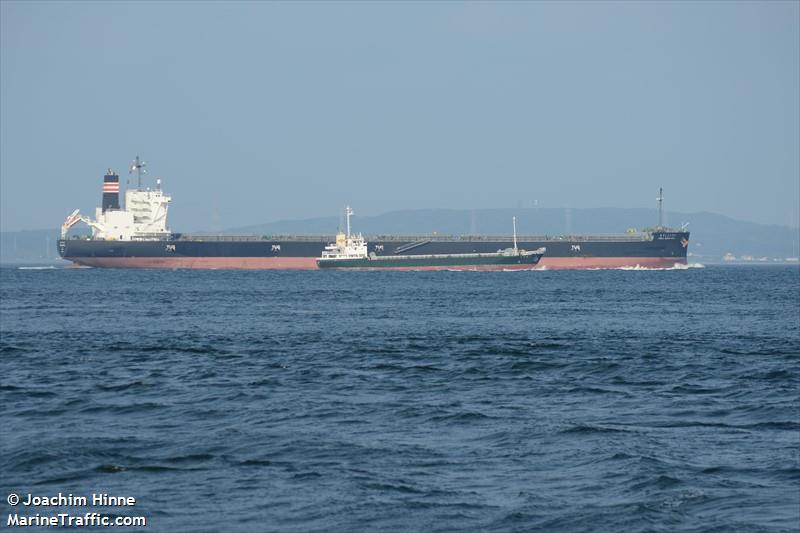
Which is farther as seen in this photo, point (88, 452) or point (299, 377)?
point (299, 377)

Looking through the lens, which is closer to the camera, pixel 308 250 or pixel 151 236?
pixel 308 250

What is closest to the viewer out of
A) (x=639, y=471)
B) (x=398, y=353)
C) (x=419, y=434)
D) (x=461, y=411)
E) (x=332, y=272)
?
(x=639, y=471)

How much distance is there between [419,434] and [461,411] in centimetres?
238

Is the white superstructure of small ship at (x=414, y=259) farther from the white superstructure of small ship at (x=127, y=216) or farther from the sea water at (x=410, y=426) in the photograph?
the sea water at (x=410, y=426)

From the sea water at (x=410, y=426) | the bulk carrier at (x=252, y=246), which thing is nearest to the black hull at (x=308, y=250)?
the bulk carrier at (x=252, y=246)

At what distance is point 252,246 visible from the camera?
4464 inches

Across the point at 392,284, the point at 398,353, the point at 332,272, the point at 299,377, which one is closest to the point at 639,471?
the point at 299,377

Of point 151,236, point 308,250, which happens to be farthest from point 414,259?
point 151,236

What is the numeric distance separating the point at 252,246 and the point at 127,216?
1996cm

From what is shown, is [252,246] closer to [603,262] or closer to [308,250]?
[308,250]

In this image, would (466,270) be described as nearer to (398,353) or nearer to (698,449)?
(398,353)

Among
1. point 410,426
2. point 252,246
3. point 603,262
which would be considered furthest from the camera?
point 603,262

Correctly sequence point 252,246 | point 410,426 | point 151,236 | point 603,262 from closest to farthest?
point 410,426 < point 252,246 < point 151,236 < point 603,262

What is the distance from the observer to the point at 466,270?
11775 centimetres
